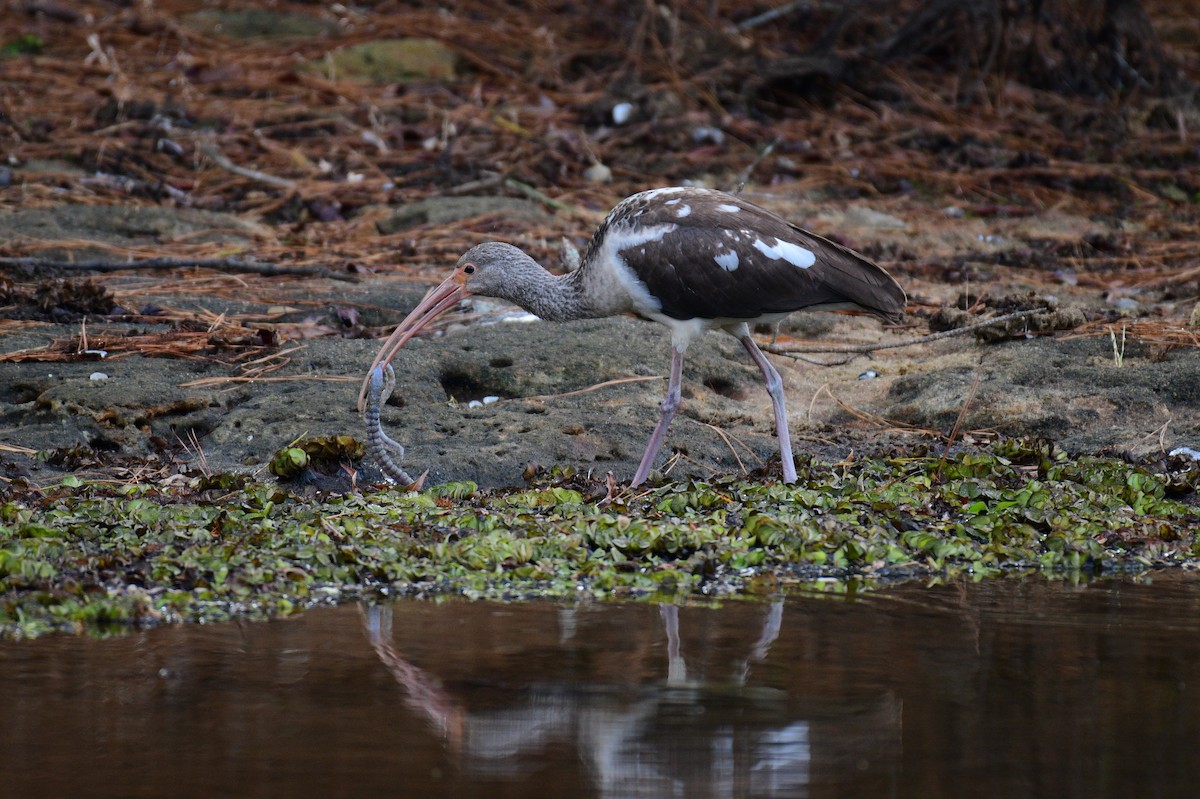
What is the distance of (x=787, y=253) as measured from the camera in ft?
22.7

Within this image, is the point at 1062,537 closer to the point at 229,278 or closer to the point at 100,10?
the point at 229,278

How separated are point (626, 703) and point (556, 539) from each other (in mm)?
1712

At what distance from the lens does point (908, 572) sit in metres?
5.71

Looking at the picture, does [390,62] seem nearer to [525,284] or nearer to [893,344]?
[893,344]

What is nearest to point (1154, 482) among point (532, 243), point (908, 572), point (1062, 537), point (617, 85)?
point (1062, 537)

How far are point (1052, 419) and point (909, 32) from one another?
384 inches

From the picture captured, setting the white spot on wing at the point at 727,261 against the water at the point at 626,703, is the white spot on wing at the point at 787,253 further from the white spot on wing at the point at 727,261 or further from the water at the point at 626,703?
the water at the point at 626,703

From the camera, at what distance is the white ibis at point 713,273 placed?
6840mm

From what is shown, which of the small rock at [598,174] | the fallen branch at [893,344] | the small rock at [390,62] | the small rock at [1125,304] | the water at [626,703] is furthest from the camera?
the small rock at [390,62]

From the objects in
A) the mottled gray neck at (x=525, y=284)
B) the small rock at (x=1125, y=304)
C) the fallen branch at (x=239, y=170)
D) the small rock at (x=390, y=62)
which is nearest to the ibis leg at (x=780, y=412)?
the mottled gray neck at (x=525, y=284)

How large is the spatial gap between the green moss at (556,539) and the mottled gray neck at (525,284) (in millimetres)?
974

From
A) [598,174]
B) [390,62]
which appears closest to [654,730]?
[598,174]

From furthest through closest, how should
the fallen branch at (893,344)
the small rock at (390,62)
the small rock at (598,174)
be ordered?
the small rock at (390,62) < the small rock at (598,174) < the fallen branch at (893,344)

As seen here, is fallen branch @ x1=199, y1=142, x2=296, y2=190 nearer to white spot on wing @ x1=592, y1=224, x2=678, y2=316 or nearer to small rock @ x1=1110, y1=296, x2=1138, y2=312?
white spot on wing @ x1=592, y1=224, x2=678, y2=316
